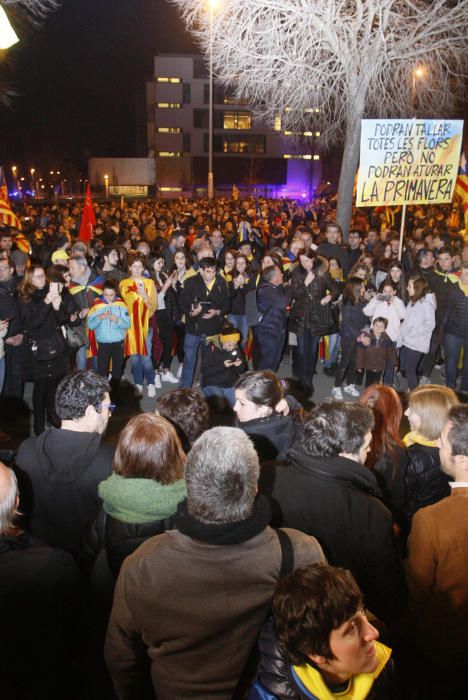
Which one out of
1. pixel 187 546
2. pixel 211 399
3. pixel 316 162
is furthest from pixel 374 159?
pixel 316 162

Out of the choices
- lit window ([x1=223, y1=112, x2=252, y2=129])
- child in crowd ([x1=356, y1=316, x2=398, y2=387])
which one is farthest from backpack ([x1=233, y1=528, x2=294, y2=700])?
lit window ([x1=223, y1=112, x2=252, y2=129])

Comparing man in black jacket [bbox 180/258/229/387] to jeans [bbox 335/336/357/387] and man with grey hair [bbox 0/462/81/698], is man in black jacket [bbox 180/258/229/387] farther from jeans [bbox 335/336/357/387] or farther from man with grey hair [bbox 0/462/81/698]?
man with grey hair [bbox 0/462/81/698]

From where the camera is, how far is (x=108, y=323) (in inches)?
281

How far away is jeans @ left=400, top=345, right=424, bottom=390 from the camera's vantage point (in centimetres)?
792

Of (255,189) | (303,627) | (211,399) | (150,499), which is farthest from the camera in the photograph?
(255,189)

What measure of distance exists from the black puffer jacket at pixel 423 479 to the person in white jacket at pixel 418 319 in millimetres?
4282

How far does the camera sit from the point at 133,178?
73438mm

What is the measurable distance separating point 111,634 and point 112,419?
4.96 meters

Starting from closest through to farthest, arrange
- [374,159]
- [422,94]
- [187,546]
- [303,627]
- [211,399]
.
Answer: [303,627]
[187,546]
[211,399]
[374,159]
[422,94]

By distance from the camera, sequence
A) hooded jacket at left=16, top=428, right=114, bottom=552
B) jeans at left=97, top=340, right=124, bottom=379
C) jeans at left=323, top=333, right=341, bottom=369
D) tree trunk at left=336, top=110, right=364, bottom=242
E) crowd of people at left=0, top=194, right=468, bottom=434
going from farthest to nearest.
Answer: tree trunk at left=336, top=110, right=364, bottom=242 → jeans at left=323, top=333, right=341, bottom=369 → jeans at left=97, top=340, right=124, bottom=379 → crowd of people at left=0, top=194, right=468, bottom=434 → hooded jacket at left=16, top=428, right=114, bottom=552

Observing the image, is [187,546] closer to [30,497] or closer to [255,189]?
[30,497]

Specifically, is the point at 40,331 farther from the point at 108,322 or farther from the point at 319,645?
the point at 319,645

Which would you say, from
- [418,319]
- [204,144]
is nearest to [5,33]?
[418,319]

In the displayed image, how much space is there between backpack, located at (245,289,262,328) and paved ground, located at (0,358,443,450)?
1.02 m
